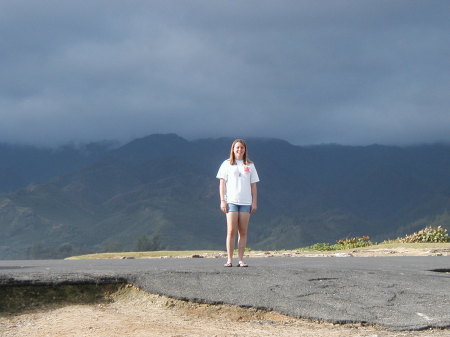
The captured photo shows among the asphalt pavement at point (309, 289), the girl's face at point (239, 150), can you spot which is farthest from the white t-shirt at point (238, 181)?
the asphalt pavement at point (309, 289)

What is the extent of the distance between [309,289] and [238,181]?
2.58m

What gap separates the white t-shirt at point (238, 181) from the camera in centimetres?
1363

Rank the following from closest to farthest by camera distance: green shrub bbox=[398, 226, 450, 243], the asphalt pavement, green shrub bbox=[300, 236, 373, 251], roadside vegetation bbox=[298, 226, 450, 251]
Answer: the asphalt pavement, green shrub bbox=[300, 236, 373, 251], roadside vegetation bbox=[298, 226, 450, 251], green shrub bbox=[398, 226, 450, 243]

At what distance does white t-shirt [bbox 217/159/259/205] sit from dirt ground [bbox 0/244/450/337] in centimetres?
270

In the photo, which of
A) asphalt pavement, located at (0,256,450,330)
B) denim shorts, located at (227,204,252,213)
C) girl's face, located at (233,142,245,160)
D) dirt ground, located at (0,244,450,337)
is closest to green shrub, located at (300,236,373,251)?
asphalt pavement, located at (0,256,450,330)

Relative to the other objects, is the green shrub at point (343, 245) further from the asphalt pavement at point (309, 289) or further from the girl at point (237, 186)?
the girl at point (237, 186)

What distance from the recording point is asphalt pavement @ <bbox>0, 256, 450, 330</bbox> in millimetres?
10805

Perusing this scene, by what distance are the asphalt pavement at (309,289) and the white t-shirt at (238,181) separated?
1.36 meters

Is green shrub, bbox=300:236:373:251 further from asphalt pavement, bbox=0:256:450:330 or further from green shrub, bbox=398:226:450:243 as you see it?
asphalt pavement, bbox=0:256:450:330

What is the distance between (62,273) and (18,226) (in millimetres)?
194583

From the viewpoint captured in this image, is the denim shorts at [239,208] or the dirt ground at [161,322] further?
the denim shorts at [239,208]

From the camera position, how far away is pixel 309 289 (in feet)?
40.0

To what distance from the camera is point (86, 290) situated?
40.9 feet

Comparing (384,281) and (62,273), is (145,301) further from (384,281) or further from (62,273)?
(384,281)
